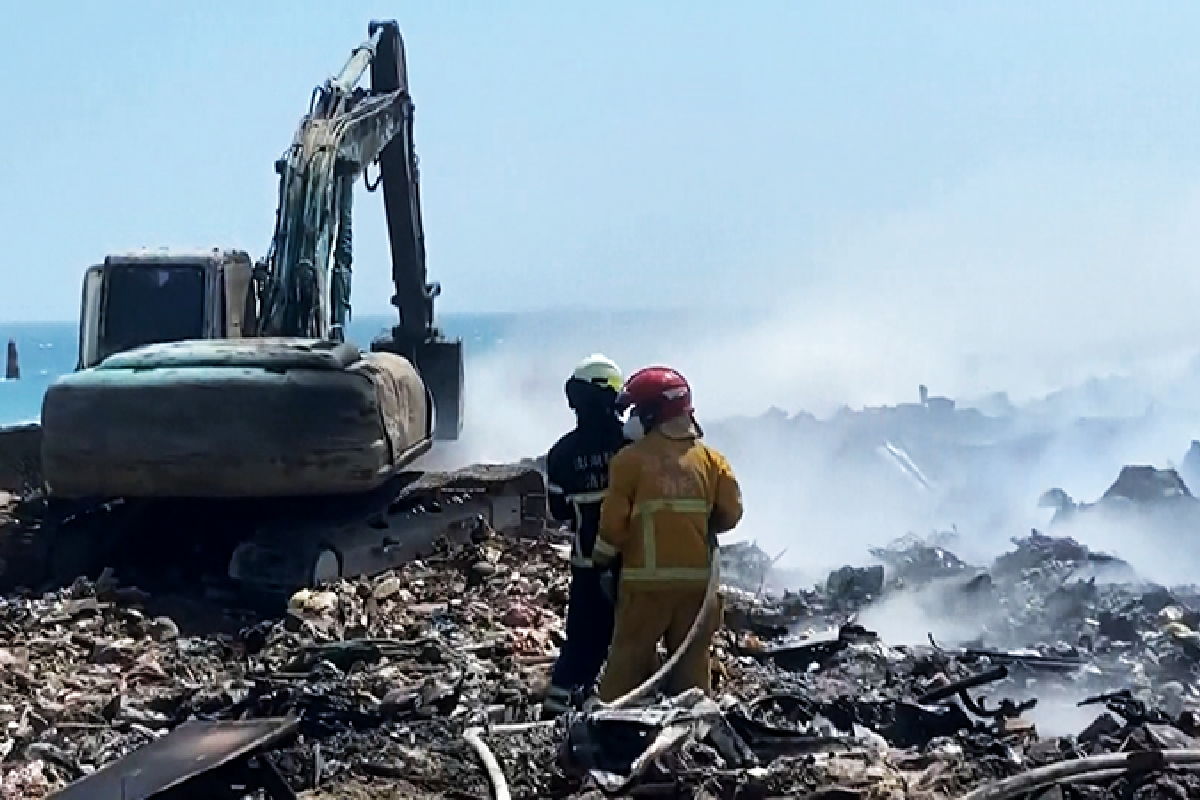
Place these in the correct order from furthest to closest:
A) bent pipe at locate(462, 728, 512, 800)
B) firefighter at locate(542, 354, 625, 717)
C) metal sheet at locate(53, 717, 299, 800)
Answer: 1. firefighter at locate(542, 354, 625, 717)
2. bent pipe at locate(462, 728, 512, 800)
3. metal sheet at locate(53, 717, 299, 800)

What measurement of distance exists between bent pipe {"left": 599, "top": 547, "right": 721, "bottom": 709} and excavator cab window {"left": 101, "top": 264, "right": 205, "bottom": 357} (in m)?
6.75

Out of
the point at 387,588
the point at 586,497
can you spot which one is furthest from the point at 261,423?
the point at 586,497

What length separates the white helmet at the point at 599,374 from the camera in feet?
26.1

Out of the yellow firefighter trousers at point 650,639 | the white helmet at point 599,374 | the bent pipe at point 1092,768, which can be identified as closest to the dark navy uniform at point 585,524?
the white helmet at point 599,374

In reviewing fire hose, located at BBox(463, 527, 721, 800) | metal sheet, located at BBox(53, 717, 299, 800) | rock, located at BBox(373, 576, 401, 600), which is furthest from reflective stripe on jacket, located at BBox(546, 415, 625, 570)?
rock, located at BBox(373, 576, 401, 600)

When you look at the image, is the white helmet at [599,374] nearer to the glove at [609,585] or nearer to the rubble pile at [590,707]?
the glove at [609,585]

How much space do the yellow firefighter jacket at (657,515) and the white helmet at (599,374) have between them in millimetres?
756

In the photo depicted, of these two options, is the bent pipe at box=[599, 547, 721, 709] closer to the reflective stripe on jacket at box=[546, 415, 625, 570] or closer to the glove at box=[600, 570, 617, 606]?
the glove at box=[600, 570, 617, 606]

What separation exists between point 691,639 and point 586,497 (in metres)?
1.05

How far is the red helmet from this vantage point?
23.8 ft

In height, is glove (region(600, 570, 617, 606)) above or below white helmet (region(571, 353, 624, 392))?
A: below

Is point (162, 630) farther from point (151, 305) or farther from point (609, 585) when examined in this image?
point (151, 305)

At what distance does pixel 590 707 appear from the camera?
6578mm

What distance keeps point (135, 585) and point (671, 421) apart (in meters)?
5.30
